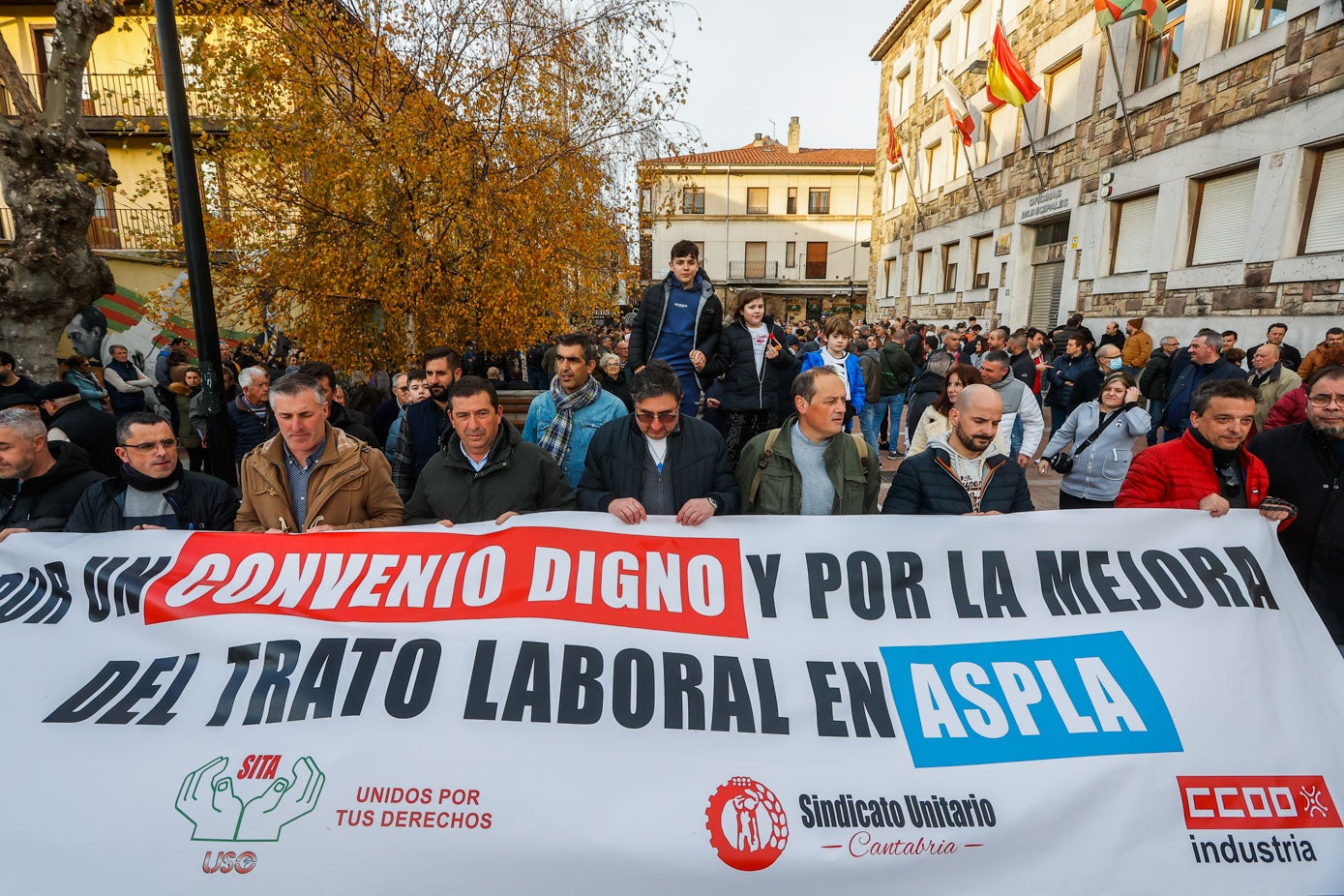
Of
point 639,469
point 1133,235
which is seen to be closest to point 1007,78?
point 1133,235

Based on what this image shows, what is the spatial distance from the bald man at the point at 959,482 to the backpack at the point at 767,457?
232mm

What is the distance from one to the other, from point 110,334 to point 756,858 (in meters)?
18.5

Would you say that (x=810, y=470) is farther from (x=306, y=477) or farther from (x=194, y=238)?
(x=194, y=238)

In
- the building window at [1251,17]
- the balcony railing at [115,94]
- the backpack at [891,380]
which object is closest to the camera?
the backpack at [891,380]

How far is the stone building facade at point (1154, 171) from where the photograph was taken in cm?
923

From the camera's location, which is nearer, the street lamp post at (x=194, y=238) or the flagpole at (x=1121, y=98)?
the street lamp post at (x=194, y=238)

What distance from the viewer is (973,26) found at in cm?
1972

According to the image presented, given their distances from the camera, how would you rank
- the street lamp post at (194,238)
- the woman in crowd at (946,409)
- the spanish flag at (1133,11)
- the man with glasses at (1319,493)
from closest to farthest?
the man with glasses at (1319,493) < the street lamp post at (194,238) < the woman in crowd at (946,409) < the spanish flag at (1133,11)

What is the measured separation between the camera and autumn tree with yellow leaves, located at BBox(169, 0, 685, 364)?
662cm

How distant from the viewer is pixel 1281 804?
2180mm

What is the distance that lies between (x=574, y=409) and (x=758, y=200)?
141 ft

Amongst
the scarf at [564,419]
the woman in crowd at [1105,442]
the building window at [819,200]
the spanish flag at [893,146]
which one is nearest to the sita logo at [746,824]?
the scarf at [564,419]

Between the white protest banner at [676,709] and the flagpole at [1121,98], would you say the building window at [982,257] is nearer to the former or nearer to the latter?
the flagpole at [1121,98]

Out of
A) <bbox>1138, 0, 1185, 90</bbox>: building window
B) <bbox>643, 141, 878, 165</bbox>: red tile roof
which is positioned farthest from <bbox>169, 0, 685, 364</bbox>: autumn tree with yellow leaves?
<bbox>643, 141, 878, 165</bbox>: red tile roof
